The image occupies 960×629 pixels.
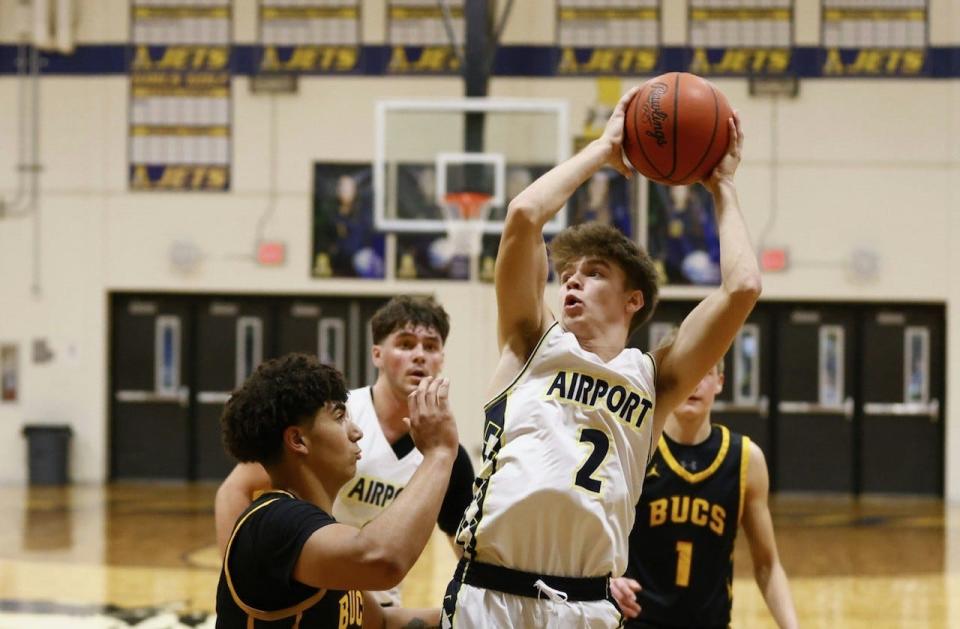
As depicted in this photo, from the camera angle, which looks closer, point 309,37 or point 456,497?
point 456,497

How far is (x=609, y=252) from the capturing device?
9.80 ft

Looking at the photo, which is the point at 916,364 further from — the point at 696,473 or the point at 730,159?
the point at 730,159

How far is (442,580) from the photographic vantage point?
8.52 meters

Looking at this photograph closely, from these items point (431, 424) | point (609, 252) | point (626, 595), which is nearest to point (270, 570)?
point (431, 424)

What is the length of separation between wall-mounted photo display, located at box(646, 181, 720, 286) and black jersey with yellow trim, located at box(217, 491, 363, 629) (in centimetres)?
1068

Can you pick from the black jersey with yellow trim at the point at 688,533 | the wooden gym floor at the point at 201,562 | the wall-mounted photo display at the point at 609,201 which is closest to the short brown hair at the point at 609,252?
the black jersey with yellow trim at the point at 688,533

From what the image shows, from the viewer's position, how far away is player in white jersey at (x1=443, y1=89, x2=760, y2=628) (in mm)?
2732

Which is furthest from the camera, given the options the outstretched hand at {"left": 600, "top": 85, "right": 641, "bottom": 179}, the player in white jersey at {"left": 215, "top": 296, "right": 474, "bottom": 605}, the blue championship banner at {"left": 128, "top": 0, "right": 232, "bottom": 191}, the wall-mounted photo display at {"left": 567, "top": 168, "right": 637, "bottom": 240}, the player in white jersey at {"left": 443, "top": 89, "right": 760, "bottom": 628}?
the blue championship banner at {"left": 128, "top": 0, "right": 232, "bottom": 191}

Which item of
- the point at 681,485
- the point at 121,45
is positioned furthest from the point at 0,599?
the point at 121,45

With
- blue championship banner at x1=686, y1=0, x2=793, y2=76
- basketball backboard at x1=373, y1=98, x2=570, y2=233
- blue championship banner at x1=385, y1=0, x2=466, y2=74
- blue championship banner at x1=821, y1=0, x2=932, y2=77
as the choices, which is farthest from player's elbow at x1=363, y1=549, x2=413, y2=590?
blue championship banner at x1=821, y1=0, x2=932, y2=77

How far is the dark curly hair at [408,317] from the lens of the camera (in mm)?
4090

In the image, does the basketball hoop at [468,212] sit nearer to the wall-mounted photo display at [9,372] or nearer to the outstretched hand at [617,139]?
the wall-mounted photo display at [9,372]

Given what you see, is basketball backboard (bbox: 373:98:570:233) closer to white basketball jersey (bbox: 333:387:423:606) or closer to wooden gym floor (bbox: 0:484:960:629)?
wooden gym floor (bbox: 0:484:960:629)

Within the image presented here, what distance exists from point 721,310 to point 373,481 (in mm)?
1538
